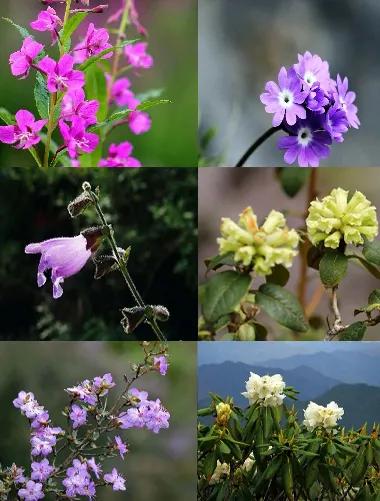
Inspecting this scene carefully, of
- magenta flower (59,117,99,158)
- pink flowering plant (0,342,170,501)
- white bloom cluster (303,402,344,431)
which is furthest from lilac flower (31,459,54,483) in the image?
magenta flower (59,117,99,158)

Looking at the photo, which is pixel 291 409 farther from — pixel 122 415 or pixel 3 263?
pixel 3 263

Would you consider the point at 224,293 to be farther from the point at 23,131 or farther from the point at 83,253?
the point at 23,131

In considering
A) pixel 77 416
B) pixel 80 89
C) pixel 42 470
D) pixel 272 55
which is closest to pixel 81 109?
pixel 80 89

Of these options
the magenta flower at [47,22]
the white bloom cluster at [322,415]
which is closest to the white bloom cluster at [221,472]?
the white bloom cluster at [322,415]

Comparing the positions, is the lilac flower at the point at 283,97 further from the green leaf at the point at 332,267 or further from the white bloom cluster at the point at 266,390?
the white bloom cluster at the point at 266,390

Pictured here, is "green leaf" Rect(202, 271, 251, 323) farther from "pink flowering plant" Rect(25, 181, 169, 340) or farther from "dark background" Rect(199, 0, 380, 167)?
"dark background" Rect(199, 0, 380, 167)
